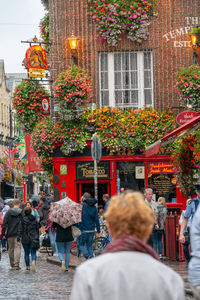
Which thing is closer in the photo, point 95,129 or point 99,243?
point 99,243

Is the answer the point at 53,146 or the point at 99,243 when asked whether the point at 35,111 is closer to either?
the point at 53,146

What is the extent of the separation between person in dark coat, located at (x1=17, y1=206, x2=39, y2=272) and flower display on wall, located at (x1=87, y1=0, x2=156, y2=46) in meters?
9.11

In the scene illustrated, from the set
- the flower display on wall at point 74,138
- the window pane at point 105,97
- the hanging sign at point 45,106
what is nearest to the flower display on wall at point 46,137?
the flower display on wall at point 74,138

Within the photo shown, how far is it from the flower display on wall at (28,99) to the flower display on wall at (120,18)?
3.03m

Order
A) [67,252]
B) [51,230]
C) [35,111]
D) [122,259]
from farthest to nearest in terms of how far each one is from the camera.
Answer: [35,111] → [51,230] → [67,252] → [122,259]

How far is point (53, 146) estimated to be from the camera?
23.9m

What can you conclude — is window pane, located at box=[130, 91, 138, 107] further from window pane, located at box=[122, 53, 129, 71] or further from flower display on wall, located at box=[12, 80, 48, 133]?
flower display on wall, located at box=[12, 80, 48, 133]

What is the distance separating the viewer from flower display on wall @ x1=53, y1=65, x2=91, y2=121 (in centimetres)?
2284

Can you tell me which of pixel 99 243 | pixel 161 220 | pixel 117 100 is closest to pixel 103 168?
pixel 117 100

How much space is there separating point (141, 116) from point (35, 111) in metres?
4.06

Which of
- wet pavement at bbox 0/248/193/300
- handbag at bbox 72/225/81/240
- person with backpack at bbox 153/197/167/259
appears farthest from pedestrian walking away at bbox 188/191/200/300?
person with backpack at bbox 153/197/167/259

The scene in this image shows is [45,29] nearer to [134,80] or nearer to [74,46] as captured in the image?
[74,46]

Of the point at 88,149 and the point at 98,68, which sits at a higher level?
the point at 98,68

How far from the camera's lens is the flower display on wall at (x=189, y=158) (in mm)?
14133
